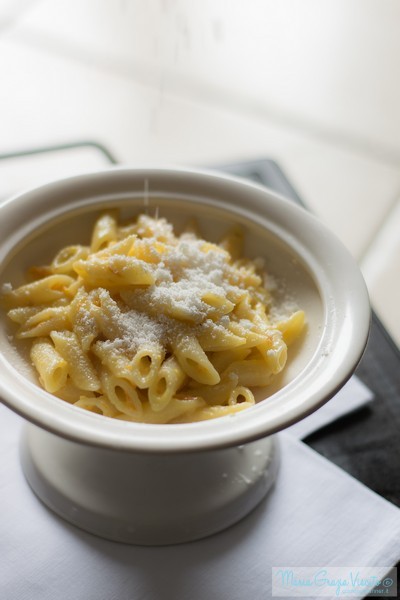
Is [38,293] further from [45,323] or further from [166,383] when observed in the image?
[166,383]

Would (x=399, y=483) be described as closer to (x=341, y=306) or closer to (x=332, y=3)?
(x=341, y=306)

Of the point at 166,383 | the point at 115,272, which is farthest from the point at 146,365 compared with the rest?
the point at 115,272

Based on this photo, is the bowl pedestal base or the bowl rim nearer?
the bowl rim

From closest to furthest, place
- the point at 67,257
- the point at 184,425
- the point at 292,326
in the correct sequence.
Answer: the point at 184,425 < the point at 292,326 < the point at 67,257

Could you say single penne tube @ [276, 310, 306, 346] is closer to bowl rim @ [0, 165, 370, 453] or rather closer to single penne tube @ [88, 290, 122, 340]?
bowl rim @ [0, 165, 370, 453]

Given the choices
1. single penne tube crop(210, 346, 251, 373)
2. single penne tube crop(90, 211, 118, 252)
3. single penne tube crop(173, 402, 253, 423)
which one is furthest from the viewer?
single penne tube crop(90, 211, 118, 252)

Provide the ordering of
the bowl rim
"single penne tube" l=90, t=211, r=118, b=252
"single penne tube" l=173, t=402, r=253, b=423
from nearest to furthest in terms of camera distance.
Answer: the bowl rim, "single penne tube" l=173, t=402, r=253, b=423, "single penne tube" l=90, t=211, r=118, b=252

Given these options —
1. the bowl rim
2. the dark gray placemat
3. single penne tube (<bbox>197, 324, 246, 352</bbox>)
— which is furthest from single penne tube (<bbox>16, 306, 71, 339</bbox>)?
the dark gray placemat

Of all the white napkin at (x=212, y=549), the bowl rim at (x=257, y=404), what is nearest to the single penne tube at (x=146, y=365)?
the bowl rim at (x=257, y=404)
